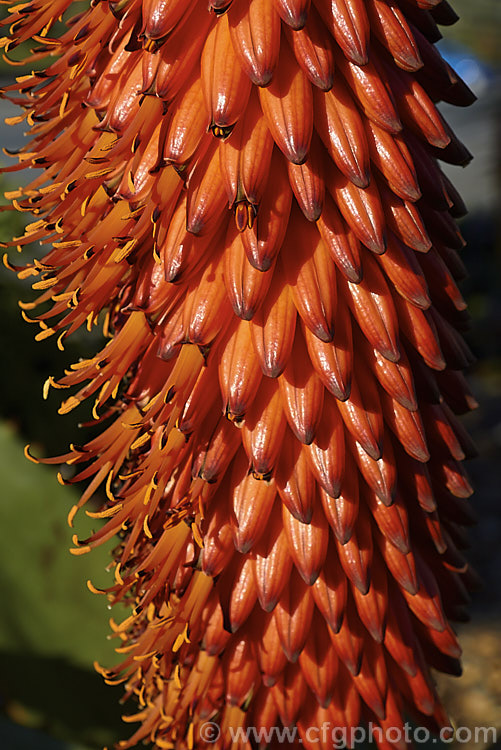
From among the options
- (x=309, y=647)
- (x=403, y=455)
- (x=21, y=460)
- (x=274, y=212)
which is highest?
(x=274, y=212)

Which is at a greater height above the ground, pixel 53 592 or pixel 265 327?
pixel 265 327

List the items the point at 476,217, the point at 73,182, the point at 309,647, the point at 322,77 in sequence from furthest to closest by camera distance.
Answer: the point at 476,217 → the point at 309,647 → the point at 73,182 → the point at 322,77

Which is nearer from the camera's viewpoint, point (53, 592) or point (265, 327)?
point (265, 327)

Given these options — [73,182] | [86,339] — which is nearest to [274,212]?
[73,182]

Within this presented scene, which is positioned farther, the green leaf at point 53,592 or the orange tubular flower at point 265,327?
the green leaf at point 53,592

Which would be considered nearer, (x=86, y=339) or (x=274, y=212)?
(x=274, y=212)

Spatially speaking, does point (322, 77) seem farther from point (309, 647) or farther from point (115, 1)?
point (309, 647)

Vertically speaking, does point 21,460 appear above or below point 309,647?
above

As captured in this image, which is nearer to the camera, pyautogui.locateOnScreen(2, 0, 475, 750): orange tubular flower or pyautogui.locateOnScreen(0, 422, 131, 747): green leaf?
pyautogui.locateOnScreen(2, 0, 475, 750): orange tubular flower
